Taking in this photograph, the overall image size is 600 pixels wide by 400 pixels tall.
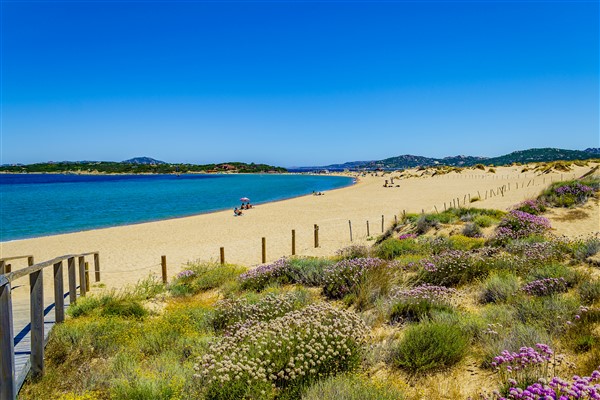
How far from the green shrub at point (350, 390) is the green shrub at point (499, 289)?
357 cm

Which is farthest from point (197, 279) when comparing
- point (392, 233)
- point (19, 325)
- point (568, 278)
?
point (392, 233)

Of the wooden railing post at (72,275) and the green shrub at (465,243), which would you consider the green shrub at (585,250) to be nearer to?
the green shrub at (465,243)

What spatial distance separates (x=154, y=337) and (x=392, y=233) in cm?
1403

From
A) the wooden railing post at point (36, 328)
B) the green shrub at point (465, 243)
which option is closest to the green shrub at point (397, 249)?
the green shrub at point (465, 243)

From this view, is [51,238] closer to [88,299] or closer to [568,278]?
[88,299]

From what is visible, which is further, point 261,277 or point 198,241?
point 198,241

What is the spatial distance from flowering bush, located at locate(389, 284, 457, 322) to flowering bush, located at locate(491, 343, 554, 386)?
6.72ft

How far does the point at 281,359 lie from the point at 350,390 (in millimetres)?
863

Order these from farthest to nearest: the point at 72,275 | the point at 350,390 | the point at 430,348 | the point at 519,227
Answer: the point at 519,227 < the point at 72,275 < the point at 430,348 < the point at 350,390

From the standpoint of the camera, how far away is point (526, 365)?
355cm

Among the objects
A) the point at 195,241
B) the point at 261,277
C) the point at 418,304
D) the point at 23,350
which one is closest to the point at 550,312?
the point at 418,304

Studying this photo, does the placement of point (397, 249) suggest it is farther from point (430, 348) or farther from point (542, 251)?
point (430, 348)

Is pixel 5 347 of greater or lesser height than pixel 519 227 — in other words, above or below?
above

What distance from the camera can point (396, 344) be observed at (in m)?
4.94
